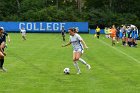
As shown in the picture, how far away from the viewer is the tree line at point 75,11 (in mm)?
90562

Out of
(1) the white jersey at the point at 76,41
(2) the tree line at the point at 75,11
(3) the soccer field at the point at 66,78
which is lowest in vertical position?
(2) the tree line at the point at 75,11

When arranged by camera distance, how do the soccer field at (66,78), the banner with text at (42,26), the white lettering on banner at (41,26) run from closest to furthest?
the soccer field at (66,78) → the banner with text at (42,26) → the white lettering on banner at (41,26)

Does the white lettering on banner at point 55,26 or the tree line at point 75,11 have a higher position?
the tree line at point 75,11

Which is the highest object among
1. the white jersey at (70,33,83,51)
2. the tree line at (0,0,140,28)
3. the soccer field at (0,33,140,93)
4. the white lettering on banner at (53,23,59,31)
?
the white jersey at (70,33,83,51)

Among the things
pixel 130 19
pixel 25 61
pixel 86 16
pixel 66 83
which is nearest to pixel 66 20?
pixel 86 16

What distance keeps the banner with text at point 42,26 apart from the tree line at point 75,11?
6579 mm

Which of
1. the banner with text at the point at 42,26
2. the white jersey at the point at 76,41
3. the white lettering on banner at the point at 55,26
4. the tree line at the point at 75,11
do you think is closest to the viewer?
the white jersey at the point at 76,41

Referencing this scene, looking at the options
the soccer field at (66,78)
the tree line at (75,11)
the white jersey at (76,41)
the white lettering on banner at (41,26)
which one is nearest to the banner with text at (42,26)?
the white lettering on banner at (41,26)

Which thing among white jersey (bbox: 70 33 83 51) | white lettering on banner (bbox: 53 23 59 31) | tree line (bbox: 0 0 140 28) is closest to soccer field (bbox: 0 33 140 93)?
white jersey (bbox: 70 33 83 51)

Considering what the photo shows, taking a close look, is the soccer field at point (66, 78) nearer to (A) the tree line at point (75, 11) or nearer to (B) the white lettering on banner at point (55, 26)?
(B) the white lettering on banner at point (55, 26)

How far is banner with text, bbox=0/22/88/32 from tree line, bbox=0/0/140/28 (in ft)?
21.6

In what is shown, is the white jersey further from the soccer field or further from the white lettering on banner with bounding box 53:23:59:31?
the white lettering on banner with bounding box 53:23:59:31

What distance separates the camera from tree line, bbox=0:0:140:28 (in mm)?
90562

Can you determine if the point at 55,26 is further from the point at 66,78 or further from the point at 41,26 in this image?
the point at 66,78
